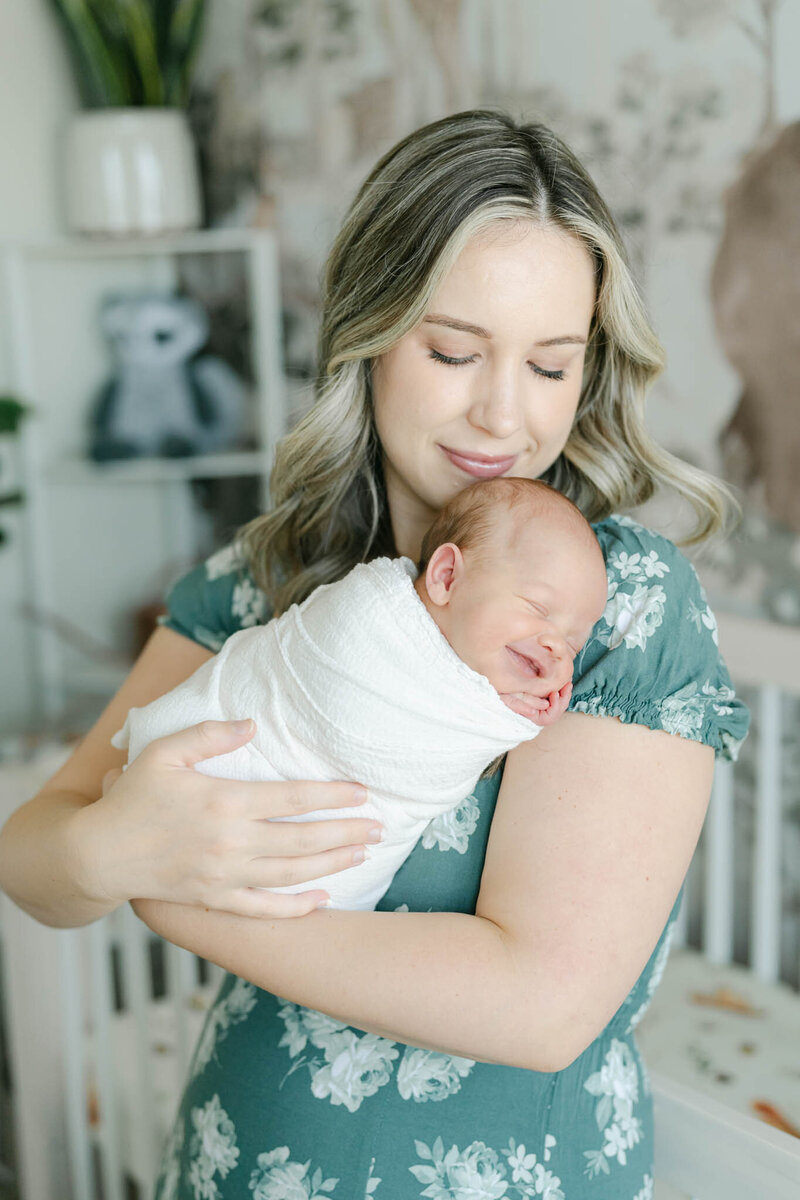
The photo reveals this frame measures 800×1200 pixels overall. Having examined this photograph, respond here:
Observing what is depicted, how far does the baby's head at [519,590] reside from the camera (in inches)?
28.4

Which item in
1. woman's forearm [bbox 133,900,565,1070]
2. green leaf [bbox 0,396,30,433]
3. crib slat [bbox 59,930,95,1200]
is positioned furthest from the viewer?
green leaf [bbox 0,396,30,433]

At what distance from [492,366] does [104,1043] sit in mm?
998

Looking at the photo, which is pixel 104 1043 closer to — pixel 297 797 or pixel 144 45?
pixel 297 797

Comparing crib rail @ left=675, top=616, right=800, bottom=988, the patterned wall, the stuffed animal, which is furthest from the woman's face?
the stuffed animal

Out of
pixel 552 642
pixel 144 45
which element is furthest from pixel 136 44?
pixel 552 642

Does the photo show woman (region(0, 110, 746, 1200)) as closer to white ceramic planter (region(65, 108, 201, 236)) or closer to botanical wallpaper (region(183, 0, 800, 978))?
botanical wallpaper (region(183, 0, 800, 978))

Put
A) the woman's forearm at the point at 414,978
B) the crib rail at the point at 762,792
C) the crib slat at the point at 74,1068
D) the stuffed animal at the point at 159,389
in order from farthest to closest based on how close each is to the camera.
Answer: the stuffed animal at the point at 159,389 → the crib rail at the point at 762,792 → the crib slat at the point at 74,1068 → the woman's forearm at the point at 414,978

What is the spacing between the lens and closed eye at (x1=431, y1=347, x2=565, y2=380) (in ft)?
2.71

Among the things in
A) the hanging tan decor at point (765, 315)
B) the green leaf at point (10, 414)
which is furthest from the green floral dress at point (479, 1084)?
the green leaf at point (10, 414)

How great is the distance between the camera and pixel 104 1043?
1.35m

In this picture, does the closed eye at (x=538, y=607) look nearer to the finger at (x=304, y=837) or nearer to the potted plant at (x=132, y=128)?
the finger at (x=304, y=837)

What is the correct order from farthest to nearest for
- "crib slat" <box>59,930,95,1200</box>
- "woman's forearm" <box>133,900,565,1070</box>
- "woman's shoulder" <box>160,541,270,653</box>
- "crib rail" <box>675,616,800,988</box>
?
"crib rail" <box>675,616,800,988</box> < "crib slat" <box>59,930,95,1200</box> < "woman's shoulder" <box>160,541,270,653</box> < "woman's forearm" <box>133,900,565,1070</box>

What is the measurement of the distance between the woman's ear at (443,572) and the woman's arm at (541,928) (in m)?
0.12

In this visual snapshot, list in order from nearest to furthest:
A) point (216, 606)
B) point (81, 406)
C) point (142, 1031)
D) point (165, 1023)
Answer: point (216, 606), point (142, 1031), point (165, 1023), point (81, 406)
